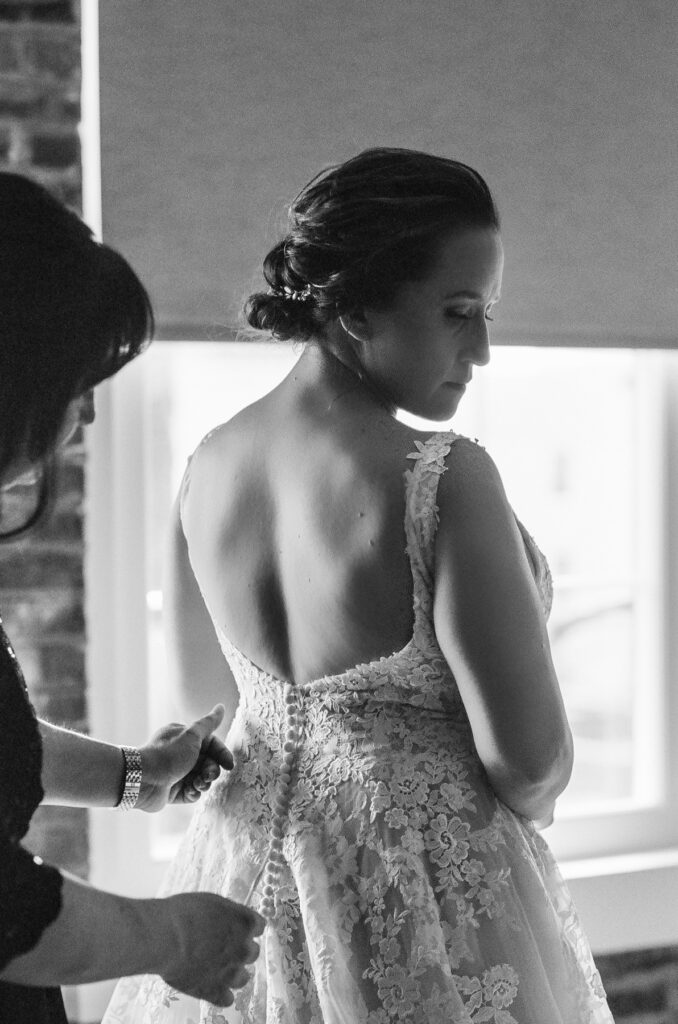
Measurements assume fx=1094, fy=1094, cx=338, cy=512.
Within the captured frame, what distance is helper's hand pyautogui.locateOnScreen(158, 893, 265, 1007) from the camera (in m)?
0.96

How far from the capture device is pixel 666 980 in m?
2.47

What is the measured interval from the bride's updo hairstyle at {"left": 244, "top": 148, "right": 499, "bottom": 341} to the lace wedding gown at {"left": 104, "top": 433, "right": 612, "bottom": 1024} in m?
0.24

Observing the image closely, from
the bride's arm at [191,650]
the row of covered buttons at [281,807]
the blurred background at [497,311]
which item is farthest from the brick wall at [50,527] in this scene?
the row of covered buttons at [281,807]

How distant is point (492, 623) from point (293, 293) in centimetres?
51

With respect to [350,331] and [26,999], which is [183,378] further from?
[26,999]

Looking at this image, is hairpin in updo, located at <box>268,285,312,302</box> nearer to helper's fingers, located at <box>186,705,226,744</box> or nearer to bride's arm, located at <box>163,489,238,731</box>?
bride's arm, located at <box>163,489,238,731</box>

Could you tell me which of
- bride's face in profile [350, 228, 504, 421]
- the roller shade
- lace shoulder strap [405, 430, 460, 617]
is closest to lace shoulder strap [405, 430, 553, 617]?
lace shoulder strap [405, 430, 460, 617]

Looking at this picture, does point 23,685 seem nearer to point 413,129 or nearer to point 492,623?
point 492,623

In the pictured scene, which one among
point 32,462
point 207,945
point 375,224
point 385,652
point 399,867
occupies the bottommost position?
point 399,867

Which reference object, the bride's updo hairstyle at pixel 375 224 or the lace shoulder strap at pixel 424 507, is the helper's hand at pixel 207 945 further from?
the bride's updo hairstyle at pixel 375 224

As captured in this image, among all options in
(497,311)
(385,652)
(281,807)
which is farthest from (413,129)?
(281,807)

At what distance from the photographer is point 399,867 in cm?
129

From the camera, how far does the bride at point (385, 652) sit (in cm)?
125

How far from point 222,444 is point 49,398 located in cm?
47
